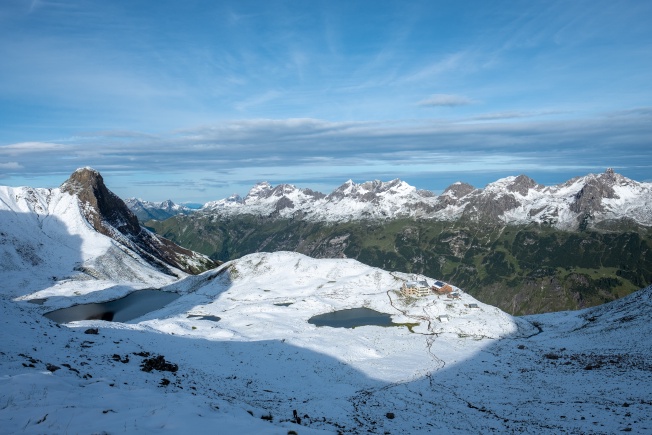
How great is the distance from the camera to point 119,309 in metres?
132

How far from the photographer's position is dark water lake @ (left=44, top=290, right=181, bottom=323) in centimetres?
11825

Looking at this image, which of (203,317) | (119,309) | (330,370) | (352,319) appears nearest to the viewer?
(330,370)

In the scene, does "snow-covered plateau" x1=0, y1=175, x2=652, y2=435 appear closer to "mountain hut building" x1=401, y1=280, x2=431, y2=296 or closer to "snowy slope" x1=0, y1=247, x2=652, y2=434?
"snowy slope" x1=0, y1=247, x2=652, y2=434

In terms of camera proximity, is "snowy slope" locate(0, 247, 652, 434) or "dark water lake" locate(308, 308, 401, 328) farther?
"dark water lake" locate(308, 308, 401, 328)

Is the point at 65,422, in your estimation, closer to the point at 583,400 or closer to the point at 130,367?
the point at 130,367

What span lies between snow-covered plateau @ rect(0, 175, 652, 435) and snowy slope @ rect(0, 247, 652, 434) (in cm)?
20

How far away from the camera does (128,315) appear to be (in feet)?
406

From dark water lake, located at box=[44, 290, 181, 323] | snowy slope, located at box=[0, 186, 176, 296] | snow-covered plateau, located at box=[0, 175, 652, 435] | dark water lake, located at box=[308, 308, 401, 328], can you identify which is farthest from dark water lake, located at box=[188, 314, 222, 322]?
snowy slope, located at box=[0, 186, 176, 296]

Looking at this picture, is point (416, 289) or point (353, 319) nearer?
point (353, 319)

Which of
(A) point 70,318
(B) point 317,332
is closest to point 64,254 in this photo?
(A) point 70,318

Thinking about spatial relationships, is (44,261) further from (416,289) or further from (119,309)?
(416,289)

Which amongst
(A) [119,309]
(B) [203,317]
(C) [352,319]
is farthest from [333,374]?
(A) [119,309]

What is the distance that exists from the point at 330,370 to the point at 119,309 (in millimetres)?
102001

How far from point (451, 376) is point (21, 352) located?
165 ft
